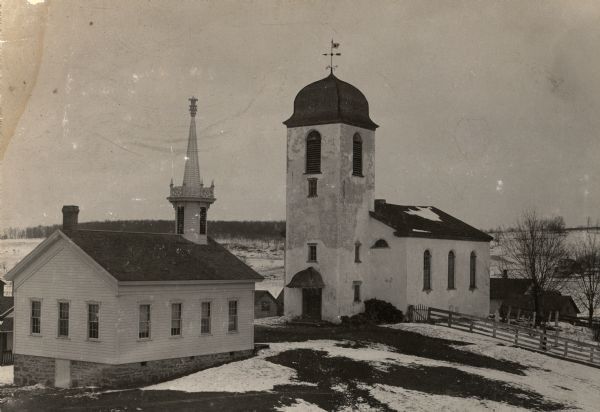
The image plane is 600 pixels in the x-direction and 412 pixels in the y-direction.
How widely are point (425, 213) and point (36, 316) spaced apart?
2922 cm

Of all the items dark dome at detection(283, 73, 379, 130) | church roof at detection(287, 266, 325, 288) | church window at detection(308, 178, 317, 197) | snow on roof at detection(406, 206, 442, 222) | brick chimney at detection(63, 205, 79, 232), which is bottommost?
church roof at detection(287, 266, 325, 288)

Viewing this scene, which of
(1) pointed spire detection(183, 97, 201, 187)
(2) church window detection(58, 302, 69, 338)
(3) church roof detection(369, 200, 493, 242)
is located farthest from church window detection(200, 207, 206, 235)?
(3) church roof detection(369, 200, 493, 242)

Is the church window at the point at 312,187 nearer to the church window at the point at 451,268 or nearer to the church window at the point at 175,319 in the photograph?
the church window at the point at 451,268

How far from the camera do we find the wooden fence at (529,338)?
38447mm

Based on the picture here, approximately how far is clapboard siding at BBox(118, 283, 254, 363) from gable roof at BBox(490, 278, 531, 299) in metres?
34.9

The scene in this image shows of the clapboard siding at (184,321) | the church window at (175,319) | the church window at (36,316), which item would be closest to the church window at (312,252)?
the clapboard siding at (184,321)

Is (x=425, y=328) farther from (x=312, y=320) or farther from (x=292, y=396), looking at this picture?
(x=292, y=396)

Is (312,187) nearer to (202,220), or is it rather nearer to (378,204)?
→ (378,204)

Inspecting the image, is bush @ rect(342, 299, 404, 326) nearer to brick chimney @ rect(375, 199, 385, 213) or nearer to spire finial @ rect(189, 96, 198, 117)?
brick chimney @ rect(375, 199, 385, 213)

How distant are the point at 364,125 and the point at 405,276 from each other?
30.7 feet

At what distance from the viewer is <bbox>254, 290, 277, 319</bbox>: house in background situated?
201 ft

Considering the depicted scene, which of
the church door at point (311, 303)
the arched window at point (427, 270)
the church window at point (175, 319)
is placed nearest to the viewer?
the church window at point (175, 319)

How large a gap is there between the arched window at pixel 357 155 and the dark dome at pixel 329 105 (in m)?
0.89

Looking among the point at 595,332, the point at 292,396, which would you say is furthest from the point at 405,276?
the point at 292,396
